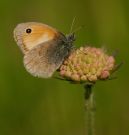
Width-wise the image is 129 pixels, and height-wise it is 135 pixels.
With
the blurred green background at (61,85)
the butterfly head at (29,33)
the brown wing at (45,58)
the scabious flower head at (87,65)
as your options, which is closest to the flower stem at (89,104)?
the scabious flower head at (87,65)

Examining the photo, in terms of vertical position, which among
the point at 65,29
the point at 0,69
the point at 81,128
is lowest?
the point at 81,128

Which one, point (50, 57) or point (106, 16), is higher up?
point (106, 16)

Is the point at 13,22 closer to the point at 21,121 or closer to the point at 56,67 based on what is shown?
the point at 21,121

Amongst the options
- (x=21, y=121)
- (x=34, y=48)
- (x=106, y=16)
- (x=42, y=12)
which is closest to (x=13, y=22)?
(x=42, y=12)

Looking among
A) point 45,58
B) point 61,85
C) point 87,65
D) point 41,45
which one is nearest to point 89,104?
point 87,65

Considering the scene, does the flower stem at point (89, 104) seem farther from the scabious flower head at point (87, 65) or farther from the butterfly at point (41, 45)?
the butterfly at point (41, 45)

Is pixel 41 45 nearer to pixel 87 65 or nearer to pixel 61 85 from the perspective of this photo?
pixel 87 65

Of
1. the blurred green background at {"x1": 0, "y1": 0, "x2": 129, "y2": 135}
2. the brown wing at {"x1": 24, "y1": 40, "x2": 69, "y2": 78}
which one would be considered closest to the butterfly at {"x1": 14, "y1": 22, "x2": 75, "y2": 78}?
the brown wing at {"x1": 24, "y1": 40, "x2": 69, "y2": 78}
